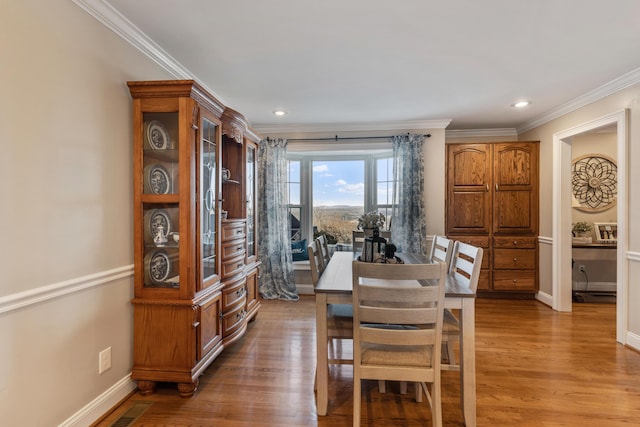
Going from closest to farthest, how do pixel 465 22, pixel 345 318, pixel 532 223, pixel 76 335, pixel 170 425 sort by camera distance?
pixel 76 335 < pixel 170 425 < pixel 465 22 < pixel 345 318 < pixel 532 223

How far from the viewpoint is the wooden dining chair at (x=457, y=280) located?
1.98m

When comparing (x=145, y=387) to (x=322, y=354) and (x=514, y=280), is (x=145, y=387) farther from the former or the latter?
(x=514, y=280)

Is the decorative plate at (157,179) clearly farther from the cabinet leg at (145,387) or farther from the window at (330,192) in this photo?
the window at (330,192)

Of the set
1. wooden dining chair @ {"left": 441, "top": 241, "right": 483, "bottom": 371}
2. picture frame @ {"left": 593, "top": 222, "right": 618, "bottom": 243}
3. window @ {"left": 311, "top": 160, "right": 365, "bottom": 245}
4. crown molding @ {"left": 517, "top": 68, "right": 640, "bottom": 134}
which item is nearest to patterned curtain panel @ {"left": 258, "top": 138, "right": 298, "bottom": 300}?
window @ {"left": 311, "top": 160, "right": 365, "bottom": 245}

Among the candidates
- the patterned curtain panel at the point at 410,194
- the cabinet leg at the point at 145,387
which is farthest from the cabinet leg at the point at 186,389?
the patterned curtain panel at the point at 410,194

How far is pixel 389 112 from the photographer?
4070 millimetres

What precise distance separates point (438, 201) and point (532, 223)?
1.32 metres

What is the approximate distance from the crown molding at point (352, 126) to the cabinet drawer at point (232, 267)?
7.39 feet

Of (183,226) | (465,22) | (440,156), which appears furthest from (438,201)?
(183,226)

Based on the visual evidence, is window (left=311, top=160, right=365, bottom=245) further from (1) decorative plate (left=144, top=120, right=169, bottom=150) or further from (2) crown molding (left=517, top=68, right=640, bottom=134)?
(1) decorative plate (left=144, top=120, right=169, bottom=150)

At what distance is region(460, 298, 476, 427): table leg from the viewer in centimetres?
187

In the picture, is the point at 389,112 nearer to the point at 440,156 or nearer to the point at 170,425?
the point at 440,156

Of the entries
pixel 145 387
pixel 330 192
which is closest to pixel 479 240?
pixel 330 192

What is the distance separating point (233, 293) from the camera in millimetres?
2887
